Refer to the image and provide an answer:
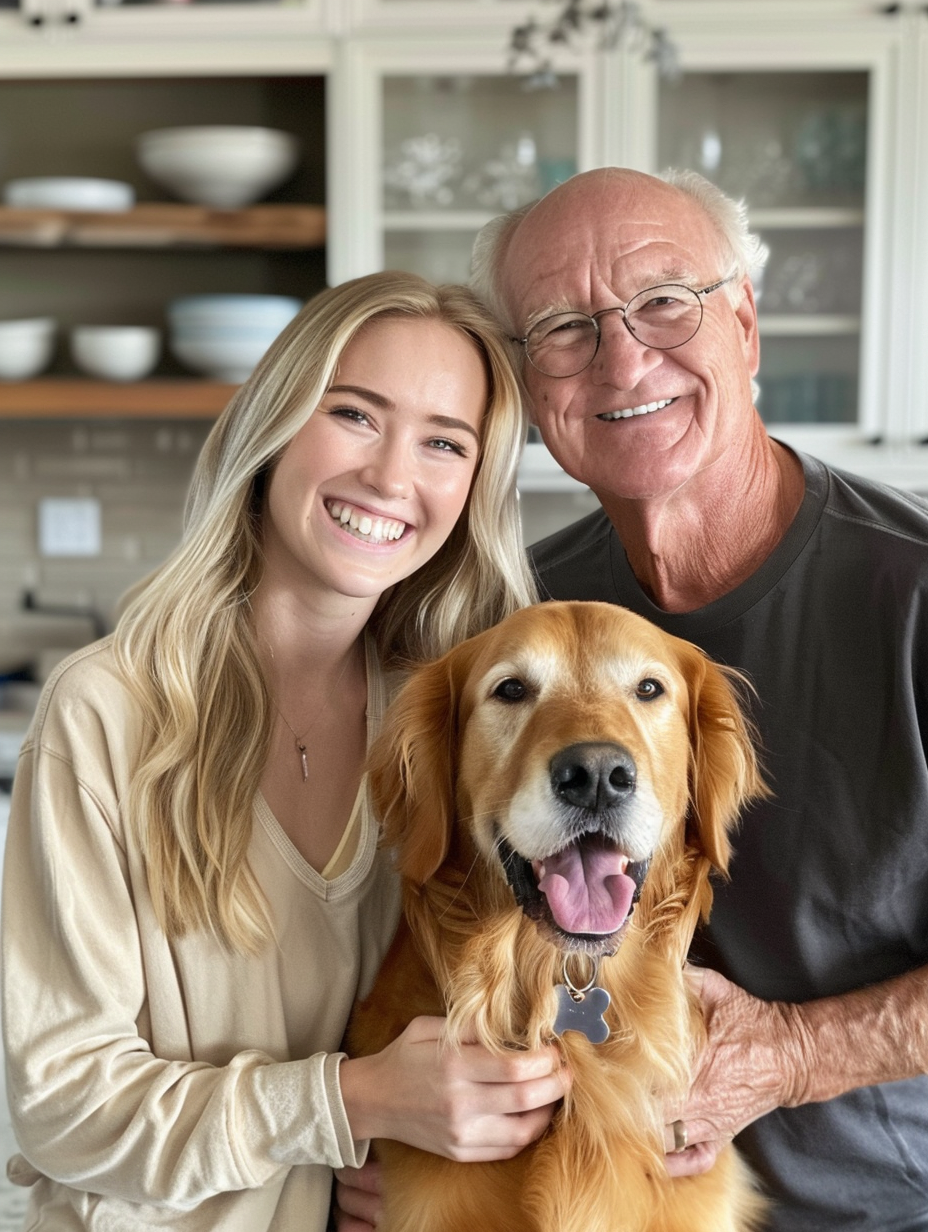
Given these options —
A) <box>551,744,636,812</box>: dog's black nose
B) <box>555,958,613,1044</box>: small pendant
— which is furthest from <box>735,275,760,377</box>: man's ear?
<box>555,958,613,1044</box>: small pendant

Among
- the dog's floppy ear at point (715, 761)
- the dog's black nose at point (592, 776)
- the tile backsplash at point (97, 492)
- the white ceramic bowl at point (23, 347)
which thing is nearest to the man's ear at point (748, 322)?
the dog's floppy ear at point (715, 761)

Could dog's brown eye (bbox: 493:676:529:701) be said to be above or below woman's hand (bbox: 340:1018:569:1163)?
above

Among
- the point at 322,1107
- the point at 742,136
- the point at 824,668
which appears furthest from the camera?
the point at 742,136

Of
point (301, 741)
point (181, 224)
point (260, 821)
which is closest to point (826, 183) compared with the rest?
point (181, 224)

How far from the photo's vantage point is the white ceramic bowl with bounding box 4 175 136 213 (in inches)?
124

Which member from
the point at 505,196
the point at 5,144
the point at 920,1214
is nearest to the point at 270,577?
the point at 920,1214

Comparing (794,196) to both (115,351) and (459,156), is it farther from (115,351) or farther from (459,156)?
(115,351)

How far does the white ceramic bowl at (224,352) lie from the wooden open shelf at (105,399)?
0.13 ft

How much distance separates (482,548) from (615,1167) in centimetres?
73

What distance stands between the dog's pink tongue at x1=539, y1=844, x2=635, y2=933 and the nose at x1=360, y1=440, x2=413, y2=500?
46 centimetres

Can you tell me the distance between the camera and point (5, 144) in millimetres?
3506

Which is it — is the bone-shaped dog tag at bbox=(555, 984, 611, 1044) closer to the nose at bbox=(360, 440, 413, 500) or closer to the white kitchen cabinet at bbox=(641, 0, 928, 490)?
the nose at bbox=(360, 440, 413, 500)

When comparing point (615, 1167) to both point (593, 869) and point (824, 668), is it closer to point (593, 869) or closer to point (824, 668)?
point (593, 869)

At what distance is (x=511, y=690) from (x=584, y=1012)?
337 millimetres
